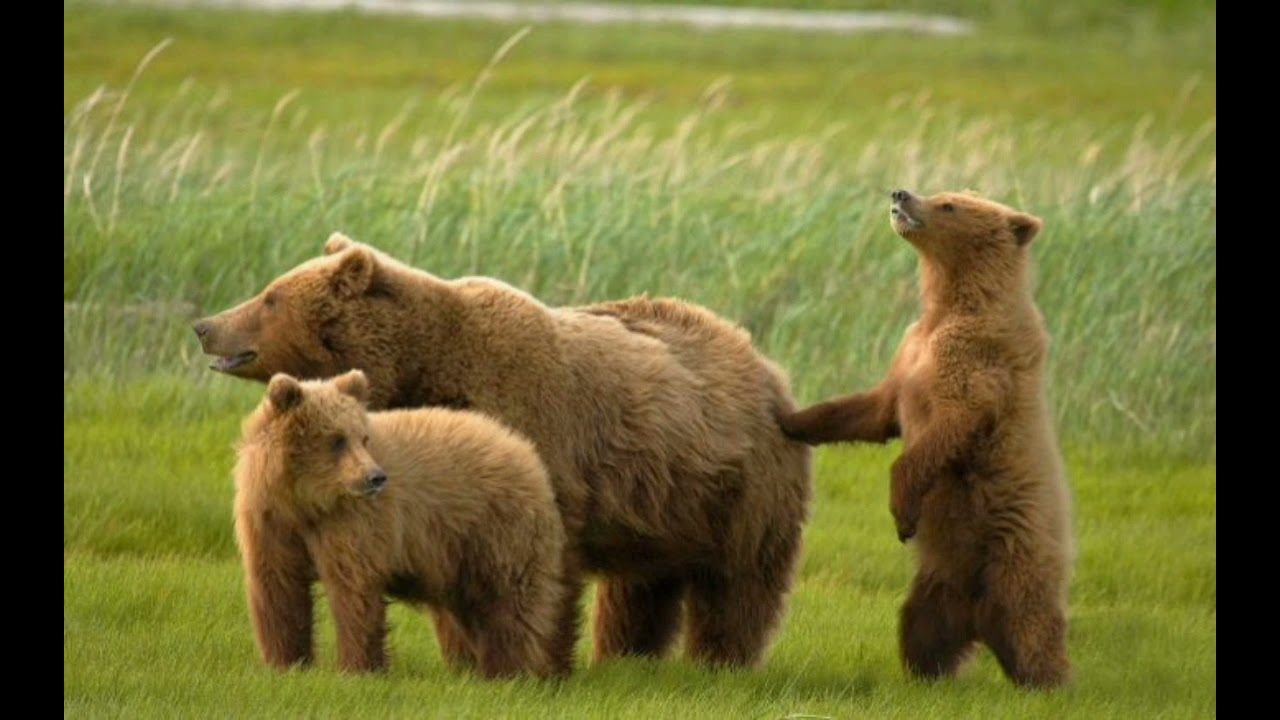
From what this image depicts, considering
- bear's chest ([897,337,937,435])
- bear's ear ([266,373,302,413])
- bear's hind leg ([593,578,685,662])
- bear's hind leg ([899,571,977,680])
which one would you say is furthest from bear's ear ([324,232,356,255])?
bear's hind leg ([899,571,977,680])

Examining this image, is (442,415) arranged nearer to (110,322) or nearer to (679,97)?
(110,322)

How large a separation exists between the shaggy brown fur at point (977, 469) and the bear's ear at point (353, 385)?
1.98 m

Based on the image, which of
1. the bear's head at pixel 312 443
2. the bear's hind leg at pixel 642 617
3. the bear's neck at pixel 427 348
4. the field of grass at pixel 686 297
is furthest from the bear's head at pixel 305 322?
the bear's hind leg at pixel 642 617

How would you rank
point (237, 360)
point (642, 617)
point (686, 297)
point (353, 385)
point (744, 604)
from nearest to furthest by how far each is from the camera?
point (353, 385), point (237, 360), point (744, 604), point (642, 617), point (686, 297)

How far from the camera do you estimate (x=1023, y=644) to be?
847cm

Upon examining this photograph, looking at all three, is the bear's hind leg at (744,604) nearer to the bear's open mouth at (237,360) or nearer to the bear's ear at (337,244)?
the bear's ear at (337,244)

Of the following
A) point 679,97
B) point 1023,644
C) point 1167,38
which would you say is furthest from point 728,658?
point 1167,38

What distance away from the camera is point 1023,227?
8836 millimetres

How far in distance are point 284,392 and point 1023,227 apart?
9.67 ft

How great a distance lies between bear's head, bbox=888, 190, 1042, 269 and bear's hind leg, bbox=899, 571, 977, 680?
1215mm

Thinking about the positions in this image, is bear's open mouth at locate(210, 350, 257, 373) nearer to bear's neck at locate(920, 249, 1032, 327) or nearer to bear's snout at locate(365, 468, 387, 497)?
bear's snout at locate(365, 468, 387, 497)

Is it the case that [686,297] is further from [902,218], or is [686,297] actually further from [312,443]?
Result: [312,443]

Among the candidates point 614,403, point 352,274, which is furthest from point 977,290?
point 352,274

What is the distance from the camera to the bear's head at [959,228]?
8.75 meters
